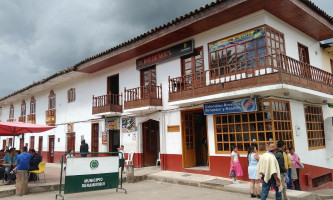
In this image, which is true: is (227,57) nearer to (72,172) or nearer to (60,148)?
(72,172)

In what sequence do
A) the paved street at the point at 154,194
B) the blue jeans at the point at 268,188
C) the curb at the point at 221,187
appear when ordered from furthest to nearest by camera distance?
the paved street at the point at 154,194 < the curb at the point at 221,187 < the blue jeans at the point at 268,188

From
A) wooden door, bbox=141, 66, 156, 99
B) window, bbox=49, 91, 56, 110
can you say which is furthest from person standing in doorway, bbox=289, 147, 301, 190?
window, bbox=49, 91, 56, 110

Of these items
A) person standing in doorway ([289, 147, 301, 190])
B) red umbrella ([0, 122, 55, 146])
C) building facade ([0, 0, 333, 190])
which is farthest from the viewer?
red umbrella ([0, 122, 55, 146])

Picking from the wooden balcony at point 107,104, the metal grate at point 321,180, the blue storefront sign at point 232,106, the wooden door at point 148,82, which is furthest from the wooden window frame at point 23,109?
the metal grate at point 321,180

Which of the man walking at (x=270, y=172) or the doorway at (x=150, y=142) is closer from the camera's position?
the man walking at (x=270, y=172)

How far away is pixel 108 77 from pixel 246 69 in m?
9.26

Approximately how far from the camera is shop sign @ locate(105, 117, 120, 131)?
1470cm

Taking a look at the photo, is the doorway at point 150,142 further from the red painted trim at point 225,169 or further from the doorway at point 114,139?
the doorway at point 114,139

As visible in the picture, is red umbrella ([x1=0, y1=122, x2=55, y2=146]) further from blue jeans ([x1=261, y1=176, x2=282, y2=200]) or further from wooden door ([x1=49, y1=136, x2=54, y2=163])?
wooden door ([x1=49, y1=136, x2=54, y2=163])

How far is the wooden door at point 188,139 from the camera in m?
11.6

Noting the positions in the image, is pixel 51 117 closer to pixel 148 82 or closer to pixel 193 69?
pixel 148 82

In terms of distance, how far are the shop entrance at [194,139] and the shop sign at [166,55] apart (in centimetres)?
267

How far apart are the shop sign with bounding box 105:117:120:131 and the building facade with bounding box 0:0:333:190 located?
0.06 m

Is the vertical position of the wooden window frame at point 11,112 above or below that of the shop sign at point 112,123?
above
